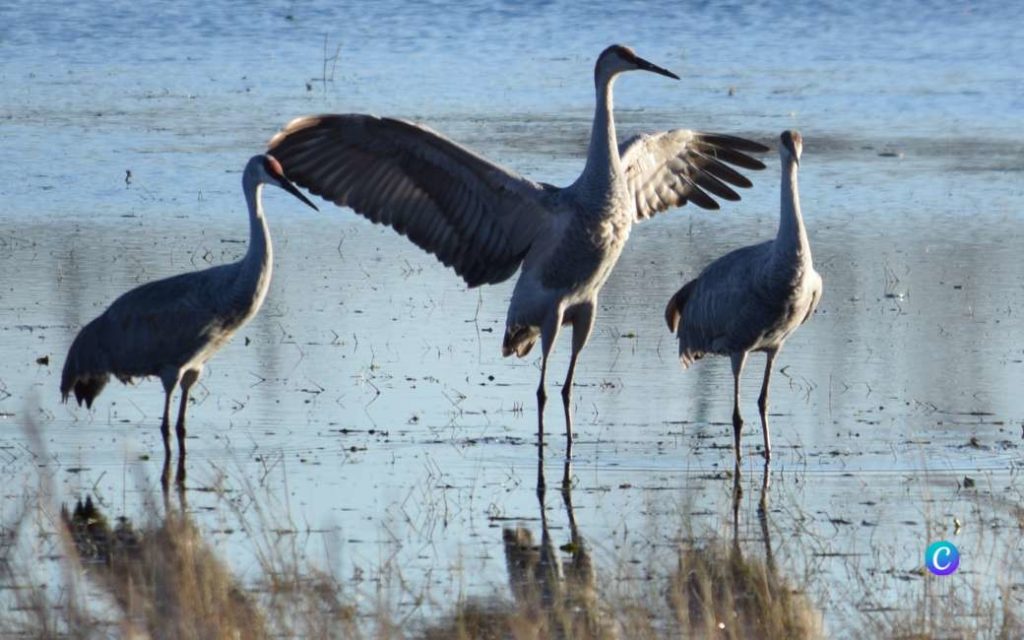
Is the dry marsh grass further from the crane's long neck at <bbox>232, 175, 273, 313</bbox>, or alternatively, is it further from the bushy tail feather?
the crane's long neck at <bbox>232, 175, 273, 313</bbox>

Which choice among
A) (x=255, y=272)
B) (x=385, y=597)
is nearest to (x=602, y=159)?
(x=255, y=272)

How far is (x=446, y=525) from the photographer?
7172 mm

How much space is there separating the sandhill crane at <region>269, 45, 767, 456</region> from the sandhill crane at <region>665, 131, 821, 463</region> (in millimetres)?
473

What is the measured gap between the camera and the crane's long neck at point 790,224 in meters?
8.53

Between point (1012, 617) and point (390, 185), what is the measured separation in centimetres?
443

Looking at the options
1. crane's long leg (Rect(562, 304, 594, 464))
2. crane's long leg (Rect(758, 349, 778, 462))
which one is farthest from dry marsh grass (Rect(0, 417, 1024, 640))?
crane's long leg (Rect(562, 304, 594, 464))

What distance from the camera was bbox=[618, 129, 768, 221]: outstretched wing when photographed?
10227 millimetres

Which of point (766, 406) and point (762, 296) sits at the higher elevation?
point (762, 296)

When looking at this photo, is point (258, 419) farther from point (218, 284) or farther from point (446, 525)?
point (446, 525)

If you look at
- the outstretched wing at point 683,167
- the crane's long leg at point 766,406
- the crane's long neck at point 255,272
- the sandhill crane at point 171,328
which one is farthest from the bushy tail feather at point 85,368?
the outstretched wing at point 683,167

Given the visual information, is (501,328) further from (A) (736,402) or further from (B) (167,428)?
(B) (167,428)

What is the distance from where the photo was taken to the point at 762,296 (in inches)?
341

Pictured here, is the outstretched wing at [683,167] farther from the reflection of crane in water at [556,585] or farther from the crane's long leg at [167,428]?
the reflection of crane in water at [556,585]

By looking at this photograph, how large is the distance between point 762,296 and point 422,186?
1.66 meters
